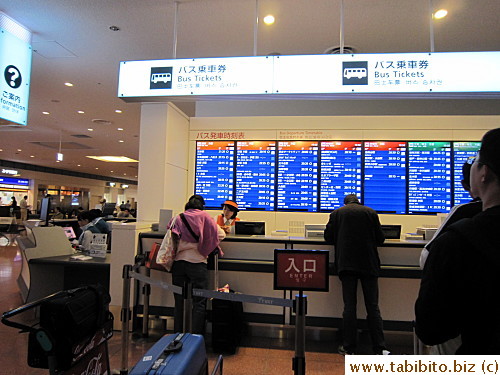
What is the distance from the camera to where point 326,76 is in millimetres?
2592

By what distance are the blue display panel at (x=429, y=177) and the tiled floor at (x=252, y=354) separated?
7.29ft

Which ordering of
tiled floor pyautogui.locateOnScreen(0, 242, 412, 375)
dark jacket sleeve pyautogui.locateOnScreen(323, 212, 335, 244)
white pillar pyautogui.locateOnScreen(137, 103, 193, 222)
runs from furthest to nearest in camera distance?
white pillar pyautogui.locateOnScreen(137, 103, 193, 222), dark jacket sleeve pyautogui.locateOnScreen(323, 212, 335, 244), tiled floor pyautogui.locateOnScreen(0, 242, 412, 375)

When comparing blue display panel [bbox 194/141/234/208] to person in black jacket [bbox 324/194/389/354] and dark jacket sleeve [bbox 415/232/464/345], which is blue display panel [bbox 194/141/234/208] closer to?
person in black jacket [bbox 324/194/389/354]

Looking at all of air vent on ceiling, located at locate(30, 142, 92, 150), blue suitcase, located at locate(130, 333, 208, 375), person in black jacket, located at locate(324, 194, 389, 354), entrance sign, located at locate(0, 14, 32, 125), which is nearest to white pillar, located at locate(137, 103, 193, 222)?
entrance sign, located at locate(0, 14, 32, 125)

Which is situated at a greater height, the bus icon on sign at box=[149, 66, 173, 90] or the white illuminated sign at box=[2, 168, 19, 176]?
the white illuminated sign at box=[2, 168, 19, 176]

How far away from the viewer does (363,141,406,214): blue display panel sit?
4.74 meters

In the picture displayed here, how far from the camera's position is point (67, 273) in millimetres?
4273

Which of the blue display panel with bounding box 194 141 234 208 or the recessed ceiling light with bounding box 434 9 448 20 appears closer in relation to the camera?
the recessed ceiling light with bounding box 434 9 448 20

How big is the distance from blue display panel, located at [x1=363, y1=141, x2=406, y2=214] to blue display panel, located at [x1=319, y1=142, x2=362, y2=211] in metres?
0.16

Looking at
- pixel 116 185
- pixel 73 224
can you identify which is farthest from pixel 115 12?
pixel 116 185

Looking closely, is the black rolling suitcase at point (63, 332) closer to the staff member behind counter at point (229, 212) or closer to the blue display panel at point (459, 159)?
the staff member behind counter at point (229, 212)

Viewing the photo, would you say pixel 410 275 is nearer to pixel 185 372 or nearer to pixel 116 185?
pixel 185 372

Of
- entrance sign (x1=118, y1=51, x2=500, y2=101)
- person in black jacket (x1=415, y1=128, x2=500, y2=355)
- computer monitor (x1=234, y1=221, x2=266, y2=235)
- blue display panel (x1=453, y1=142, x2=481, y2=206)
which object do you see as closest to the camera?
person in black jacket (x1=415, y1=128, x2=500, y2=355)

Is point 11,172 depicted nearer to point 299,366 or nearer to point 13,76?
point 13,76
